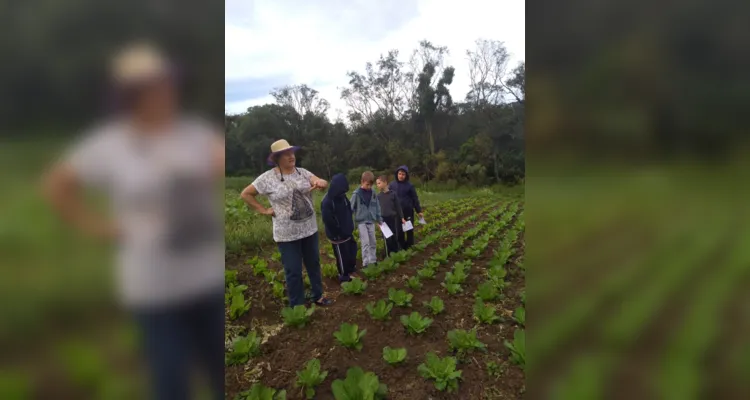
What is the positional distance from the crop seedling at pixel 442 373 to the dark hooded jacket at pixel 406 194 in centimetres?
428

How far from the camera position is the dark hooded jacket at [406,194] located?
711cm

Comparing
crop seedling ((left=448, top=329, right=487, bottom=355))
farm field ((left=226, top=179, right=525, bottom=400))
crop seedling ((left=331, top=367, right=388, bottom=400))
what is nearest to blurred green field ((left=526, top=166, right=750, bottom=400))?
farm field ((left=226, top=179, right=525, bottom=400))

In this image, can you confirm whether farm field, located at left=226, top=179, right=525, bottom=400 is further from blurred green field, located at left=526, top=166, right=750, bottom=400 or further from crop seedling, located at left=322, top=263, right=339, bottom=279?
blurred green field, located at left=526, top=166, right=750, bottom=400

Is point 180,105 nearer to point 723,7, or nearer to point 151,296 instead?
point 151,296

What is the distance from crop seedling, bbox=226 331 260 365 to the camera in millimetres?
3254

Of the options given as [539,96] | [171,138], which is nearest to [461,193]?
[539,96]

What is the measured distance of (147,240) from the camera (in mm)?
658

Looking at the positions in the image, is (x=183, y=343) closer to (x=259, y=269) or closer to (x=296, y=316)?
(x=296, y=316)

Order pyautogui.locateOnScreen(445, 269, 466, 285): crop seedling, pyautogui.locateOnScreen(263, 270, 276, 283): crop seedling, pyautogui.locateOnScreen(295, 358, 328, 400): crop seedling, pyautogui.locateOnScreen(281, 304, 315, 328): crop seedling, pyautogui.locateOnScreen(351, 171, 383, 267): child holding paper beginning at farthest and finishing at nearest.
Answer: pyautogui.locateOnScreen(351, 171, 383, 267): child holding paper, pyautogui.locateOnScreen(263, 270, 276, 283): crop seedling, pyautogui.locateOnScreen(445, 269, 466, 285): crop seedling, pyautogui.locateOnScreen(281, 304, 315, 328): crop seedling, pyautogui.locateOnScreen(295, 358, 328, 400): crop seedling

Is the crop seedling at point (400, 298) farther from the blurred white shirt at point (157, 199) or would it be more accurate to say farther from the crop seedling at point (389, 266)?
the blurred white shirt at point (157, 199)

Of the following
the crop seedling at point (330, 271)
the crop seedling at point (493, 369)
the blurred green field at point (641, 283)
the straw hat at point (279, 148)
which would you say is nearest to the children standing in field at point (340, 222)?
the crop seedling at point (330, 271)

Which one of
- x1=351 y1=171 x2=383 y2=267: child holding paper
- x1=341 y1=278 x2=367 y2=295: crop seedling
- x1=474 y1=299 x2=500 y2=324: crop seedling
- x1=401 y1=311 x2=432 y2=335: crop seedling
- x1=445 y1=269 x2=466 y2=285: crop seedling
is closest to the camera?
Result: x1=401 y1=311 x2=432 y2=335: crop seedling

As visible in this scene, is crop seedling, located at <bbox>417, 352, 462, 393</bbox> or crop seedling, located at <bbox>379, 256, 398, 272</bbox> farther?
crop seedling, located at <bbox>379, 256, 398, 272</bbox>

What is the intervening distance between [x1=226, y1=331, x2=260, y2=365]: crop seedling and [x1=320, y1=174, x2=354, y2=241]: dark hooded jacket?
2102 mm
